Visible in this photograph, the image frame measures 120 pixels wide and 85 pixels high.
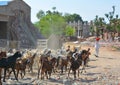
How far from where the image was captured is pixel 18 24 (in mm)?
43156

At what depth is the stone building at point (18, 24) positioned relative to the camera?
132 ft

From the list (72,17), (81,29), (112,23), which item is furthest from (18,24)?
(72,17)

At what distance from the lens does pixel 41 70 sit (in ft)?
56.5

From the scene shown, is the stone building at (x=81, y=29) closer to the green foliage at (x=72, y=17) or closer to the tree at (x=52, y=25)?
the green foliage at (x=72, y=17)

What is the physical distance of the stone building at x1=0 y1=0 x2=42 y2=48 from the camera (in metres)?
40.2

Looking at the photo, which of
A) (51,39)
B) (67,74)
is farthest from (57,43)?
(67,74)

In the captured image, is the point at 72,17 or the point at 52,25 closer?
the point at 52,25

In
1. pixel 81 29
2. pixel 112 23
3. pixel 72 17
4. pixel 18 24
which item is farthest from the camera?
pixel 72 17

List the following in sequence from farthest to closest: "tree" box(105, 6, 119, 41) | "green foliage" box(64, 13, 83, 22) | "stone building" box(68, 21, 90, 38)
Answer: "green foliage" box(64, 13, 83, 22)
"stone building" box(68, 21, 90, 38)
"tree" box(105, 6, 119, 41)

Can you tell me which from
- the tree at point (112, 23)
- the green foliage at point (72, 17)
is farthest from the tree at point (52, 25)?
the green foliage at point (72, 17)

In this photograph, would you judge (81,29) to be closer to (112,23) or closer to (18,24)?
(112,23)

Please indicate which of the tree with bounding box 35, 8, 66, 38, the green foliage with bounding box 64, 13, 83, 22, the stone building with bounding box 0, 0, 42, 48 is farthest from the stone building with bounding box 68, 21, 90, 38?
the stone building with bounding box 0, 0, 42, 48

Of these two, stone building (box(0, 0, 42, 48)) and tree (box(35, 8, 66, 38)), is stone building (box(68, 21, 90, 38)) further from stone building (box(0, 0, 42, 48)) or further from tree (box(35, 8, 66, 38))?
stone building (box(0, 0, 42, 48))

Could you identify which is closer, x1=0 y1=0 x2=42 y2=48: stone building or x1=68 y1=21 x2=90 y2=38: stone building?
x1=0 y1=0 x2=42 y2=48: stone building
